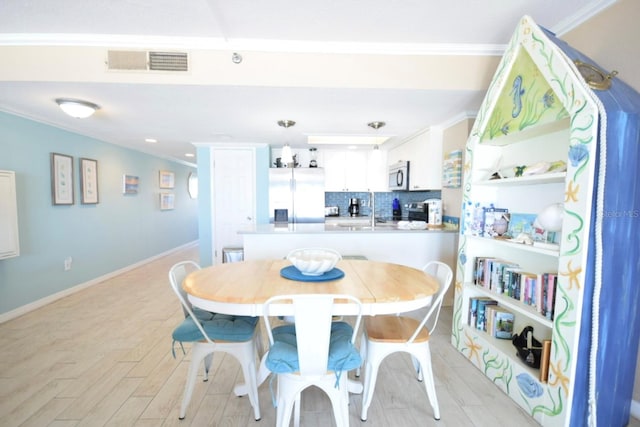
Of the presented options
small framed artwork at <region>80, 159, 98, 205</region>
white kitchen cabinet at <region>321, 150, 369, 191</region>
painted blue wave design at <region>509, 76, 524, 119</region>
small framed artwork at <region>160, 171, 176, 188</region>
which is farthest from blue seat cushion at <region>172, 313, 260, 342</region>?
small framed artwork at <region>160, 171, 176, 188</region>

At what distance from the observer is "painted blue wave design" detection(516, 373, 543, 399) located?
59.5 inches

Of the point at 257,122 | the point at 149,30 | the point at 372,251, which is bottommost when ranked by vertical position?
the point at 372,251

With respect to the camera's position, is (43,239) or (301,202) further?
(301,202)

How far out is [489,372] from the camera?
1.88 m

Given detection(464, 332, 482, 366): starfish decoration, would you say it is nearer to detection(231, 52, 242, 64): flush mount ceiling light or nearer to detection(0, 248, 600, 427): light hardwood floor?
detection(0, 248, 600, 427): light hardwood floor

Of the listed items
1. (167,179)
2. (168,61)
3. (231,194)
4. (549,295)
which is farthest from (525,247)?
(167,179)

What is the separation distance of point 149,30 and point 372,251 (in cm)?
279

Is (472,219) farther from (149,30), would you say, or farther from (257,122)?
(149,30)

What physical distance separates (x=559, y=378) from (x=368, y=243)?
1.94m

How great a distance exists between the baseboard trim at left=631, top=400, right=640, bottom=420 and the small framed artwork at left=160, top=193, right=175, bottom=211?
6.61 metres

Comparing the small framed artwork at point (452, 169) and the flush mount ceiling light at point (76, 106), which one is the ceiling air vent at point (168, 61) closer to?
the flush mount ceiling light at point (76, 106)

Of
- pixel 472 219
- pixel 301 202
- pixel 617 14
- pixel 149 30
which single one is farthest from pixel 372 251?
pixel 149 30

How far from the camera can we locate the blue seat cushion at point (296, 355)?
124 cm

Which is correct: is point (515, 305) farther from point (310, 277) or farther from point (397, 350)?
point (310, 277)
